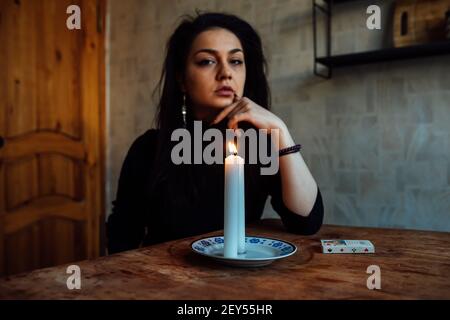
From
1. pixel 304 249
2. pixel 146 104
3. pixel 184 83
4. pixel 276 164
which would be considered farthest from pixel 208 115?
pixel 146 104

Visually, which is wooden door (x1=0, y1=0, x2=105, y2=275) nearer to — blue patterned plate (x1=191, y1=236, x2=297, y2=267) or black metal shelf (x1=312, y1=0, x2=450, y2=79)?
black metal shelf (x1=312, y1=0, x2=450, y2=79)

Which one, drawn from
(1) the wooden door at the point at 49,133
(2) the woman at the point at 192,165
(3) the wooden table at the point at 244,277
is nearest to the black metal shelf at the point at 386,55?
(2) the woman at the point at 192,165

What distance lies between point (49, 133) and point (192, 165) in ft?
4.08

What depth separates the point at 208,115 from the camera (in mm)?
1404

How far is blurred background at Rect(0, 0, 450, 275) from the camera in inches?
67.2

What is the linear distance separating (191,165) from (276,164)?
13.3 inches

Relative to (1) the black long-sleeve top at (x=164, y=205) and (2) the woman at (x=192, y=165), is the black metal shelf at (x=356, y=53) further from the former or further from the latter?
(1) the black long-sleeve top at (x=164, y=205)

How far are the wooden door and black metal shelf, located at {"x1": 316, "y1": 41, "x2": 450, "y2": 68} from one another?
1.44m

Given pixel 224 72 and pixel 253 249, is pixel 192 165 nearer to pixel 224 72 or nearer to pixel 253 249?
pixel 224 72

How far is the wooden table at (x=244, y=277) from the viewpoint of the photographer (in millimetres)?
540

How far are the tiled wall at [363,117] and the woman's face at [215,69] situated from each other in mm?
723

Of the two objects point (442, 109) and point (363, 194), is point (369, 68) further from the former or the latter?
point (363, 194)

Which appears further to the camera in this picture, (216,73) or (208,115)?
(208,115)

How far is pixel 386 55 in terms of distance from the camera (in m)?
1.70
